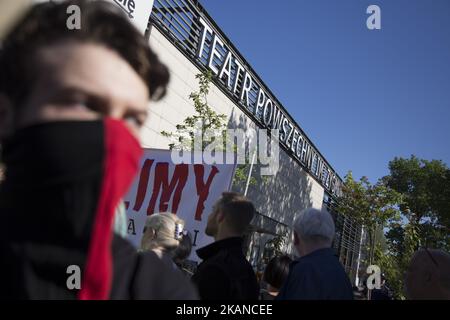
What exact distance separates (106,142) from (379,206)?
1838 centimetres

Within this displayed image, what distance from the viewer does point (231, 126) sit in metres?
12.1

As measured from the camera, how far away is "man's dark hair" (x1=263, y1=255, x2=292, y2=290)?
158 inches

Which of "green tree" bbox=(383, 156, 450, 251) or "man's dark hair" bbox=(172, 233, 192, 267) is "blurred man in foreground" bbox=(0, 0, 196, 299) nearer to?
"man's dark hair" bbox=(172, 233, 192, 267)

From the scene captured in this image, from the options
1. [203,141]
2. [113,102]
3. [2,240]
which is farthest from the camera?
[203,141]

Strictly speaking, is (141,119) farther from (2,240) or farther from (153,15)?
(153,15)

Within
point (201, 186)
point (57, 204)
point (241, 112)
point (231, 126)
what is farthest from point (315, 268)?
point (241, 112)

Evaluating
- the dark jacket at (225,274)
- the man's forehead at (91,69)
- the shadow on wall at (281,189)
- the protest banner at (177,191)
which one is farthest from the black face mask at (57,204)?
the shadow on wall at (281,189)

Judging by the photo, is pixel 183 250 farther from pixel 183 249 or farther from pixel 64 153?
pixel 64 153

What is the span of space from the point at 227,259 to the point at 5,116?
1.81 metres

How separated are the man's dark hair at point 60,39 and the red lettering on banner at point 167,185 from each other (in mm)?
2685

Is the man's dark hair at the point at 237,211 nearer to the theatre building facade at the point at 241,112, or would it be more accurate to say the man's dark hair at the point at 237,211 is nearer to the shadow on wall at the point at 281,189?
the theatre building facade at the point at 241,112

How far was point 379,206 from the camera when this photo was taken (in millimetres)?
17375

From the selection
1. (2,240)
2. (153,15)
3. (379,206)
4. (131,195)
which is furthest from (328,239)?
(379,206)

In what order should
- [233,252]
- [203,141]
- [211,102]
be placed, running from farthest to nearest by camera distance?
[211,102] → [203,141] → [233,252]
